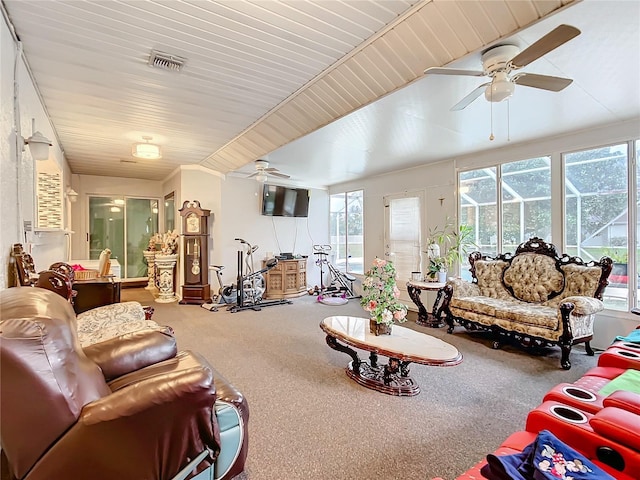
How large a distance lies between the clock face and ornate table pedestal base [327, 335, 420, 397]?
4151mm

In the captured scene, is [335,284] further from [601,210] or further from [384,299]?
[601,210]

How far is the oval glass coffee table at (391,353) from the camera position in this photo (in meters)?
2.37

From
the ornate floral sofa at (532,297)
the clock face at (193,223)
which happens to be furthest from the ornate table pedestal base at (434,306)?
the clock face at (193,223)

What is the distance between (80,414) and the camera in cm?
110

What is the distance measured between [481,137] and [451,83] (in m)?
1.79

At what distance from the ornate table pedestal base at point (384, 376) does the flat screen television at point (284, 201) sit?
441cm

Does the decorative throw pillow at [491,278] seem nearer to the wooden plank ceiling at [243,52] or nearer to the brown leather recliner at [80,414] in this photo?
the wooden plank ceiling at [243,52]

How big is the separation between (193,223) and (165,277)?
1.22 metres

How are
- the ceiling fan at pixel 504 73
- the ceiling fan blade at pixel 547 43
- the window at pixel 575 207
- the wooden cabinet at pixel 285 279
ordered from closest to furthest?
the ceiling fan blade at pixel 547 43 → the ceiling fan at pixel 504 73 → the window at pixel 575 207 → the wooden cabinet at pixel 285 279

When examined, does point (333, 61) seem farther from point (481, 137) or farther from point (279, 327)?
point (279, 327)

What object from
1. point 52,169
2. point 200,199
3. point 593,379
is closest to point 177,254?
point 200,199

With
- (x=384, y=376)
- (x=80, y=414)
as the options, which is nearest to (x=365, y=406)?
(x=384, y=376)

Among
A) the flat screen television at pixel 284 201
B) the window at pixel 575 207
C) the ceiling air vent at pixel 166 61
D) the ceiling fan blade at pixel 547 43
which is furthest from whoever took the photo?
the flat screen television at pixel 284 201

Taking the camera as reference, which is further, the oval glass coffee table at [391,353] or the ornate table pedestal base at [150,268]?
the ornate table pedestal base at [150,268]
